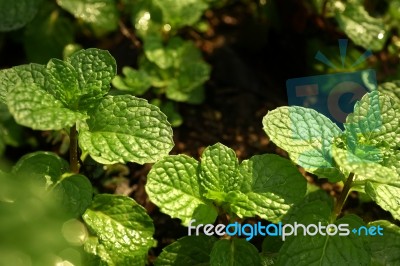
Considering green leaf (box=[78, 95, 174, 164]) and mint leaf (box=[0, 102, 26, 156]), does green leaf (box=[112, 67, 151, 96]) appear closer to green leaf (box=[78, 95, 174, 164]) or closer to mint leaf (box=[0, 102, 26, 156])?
mint leaf (box=[0, 102, 26, 156])

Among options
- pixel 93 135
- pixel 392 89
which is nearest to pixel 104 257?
pixel 93 135

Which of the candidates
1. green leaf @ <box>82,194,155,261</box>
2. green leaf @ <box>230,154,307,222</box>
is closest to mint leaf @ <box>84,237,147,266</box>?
green leaf @ <box>82,194,155,261</box>

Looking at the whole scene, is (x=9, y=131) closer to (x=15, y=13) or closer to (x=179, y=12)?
(x=15, y=13)

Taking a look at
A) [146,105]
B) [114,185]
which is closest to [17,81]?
[146,105]

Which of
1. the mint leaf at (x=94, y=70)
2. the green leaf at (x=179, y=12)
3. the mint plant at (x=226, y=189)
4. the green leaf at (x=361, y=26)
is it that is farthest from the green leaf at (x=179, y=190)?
the green leaf at (x=361, y=26)

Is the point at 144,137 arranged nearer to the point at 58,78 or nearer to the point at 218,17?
the point at 58,78

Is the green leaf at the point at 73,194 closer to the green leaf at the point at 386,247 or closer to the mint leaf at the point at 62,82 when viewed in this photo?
the mint leaf at the point at 62,82
